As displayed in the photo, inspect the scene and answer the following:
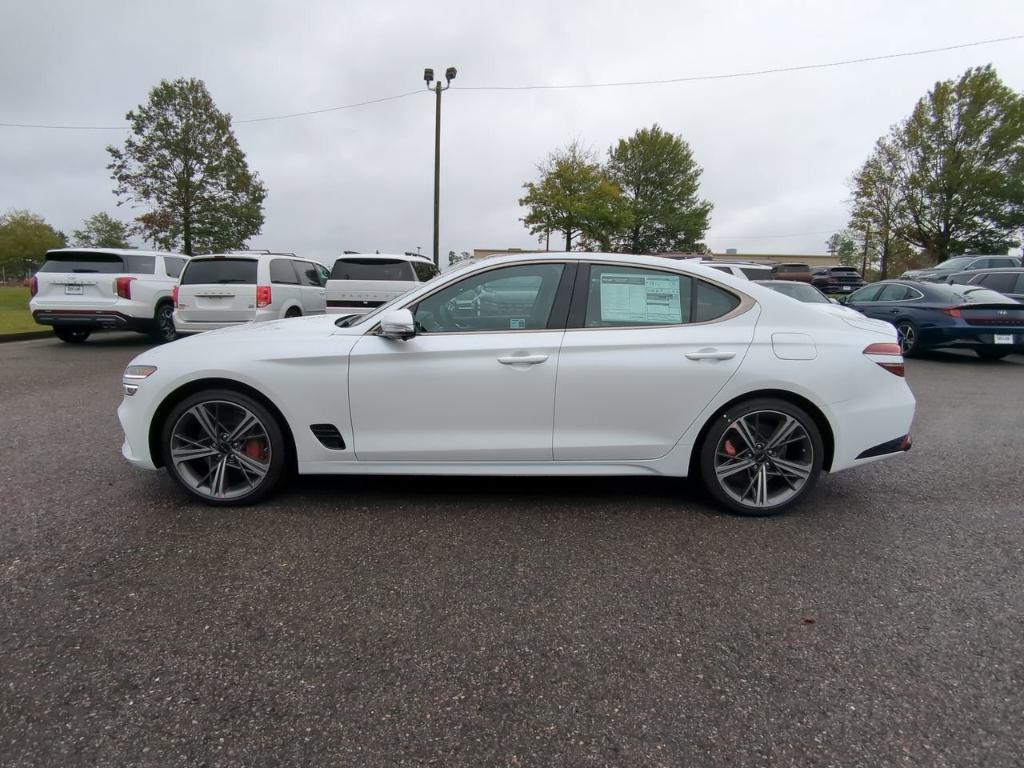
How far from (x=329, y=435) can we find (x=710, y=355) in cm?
226

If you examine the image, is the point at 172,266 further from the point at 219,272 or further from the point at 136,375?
the point at 136,375

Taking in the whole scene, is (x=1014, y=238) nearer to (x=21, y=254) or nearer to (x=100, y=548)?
(x=100, y=548)

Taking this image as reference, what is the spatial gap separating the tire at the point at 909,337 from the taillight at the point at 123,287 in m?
14.2

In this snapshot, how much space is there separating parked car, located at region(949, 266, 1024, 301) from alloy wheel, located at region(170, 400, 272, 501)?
44.1 feet

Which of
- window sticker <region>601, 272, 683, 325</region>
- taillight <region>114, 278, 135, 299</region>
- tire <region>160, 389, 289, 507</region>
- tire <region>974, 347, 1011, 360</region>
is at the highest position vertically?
taillight <region>114, 278, 135, 299</region>

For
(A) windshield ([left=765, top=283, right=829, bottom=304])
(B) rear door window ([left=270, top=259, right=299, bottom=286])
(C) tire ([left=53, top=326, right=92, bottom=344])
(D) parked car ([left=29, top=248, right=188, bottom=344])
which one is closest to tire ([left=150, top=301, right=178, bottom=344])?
(D) parked car ([left=29, top=248, right=188, bottom=344])

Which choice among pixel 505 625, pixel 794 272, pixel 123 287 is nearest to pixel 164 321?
pixel 123 287

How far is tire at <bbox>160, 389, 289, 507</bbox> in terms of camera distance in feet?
11.1

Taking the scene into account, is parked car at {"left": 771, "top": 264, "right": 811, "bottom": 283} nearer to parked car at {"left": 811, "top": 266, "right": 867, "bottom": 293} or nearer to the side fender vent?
parked car at {"left": 811, "top": 266, "right": 867, "bottom": 293}

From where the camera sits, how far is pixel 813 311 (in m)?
3.51

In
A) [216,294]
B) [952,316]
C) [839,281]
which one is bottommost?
[952,316]

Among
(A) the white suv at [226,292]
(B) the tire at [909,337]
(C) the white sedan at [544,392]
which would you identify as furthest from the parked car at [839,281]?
(C) the white sedan at [544,392]

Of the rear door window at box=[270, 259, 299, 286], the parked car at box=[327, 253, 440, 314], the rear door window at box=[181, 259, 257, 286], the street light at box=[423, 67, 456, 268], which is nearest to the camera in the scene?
the rear door window at box=[181, 259, 257, 286]

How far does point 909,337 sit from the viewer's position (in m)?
10.8
